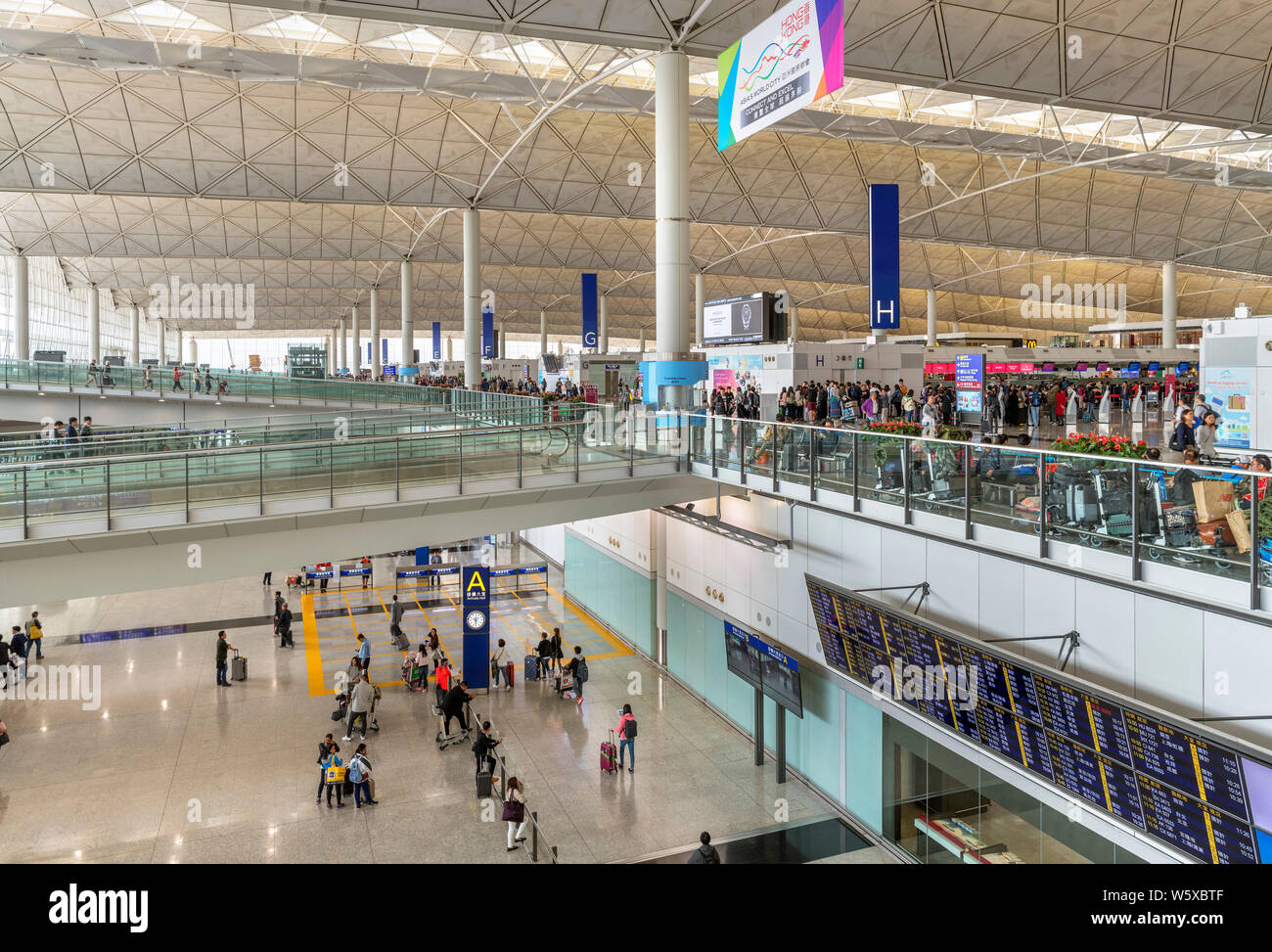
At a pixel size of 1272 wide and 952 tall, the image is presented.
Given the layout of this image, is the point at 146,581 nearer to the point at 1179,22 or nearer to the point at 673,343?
the point at 673,343

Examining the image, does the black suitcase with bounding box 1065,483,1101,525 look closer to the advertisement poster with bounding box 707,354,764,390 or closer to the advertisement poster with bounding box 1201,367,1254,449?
the advertisement poster with bounding box 1201,367,1254,449

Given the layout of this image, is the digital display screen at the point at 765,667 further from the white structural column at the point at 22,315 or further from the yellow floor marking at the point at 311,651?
the white structural column at the point at 22,315

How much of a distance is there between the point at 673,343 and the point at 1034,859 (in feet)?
41.1

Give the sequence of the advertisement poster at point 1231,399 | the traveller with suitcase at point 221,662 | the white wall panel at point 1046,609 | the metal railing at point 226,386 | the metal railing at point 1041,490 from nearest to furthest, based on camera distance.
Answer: the metal railing at point 1041,490 → the white wall panel at point 1046,609 → the advertisement poster at point 1231,399 → the traveller with suitcase at point 221,662 → the metal railing at point 226,386

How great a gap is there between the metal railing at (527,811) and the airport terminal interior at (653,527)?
20 cm

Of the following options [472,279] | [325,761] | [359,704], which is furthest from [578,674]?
[472,279]

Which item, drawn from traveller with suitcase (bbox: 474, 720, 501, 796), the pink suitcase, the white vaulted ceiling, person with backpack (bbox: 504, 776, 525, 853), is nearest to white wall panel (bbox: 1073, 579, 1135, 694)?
person with backpack (bbox: 504, 776, 525, 853)

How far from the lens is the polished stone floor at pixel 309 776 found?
49.7 ft

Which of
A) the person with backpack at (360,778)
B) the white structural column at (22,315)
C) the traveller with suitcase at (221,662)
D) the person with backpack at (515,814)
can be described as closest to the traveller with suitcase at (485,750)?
the person with backpack at (360,778)

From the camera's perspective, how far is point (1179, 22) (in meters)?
22.5

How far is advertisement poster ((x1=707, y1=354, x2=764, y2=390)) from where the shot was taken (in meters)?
28.4

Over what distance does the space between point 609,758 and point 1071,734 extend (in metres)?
10.4
